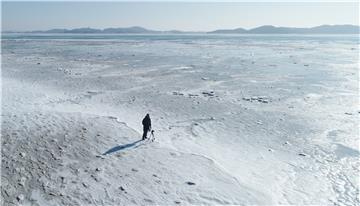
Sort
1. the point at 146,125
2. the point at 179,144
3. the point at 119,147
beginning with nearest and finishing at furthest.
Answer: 1. the point at 119,147
2. the point at 146,125
3. the point at 179,144

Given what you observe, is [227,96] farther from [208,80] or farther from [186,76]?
[186,76]

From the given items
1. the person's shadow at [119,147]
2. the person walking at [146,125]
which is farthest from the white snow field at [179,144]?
the person walking at [146,125]

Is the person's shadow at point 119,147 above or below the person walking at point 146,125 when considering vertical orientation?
below

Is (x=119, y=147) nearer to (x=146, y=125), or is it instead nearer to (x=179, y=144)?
(x=146, y=125)

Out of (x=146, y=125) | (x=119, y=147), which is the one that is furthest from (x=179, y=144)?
(x=119, y=147)

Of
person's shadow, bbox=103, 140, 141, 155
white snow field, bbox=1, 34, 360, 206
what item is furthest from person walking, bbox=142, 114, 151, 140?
person's shadow, bbox=103, 140, 141, 155

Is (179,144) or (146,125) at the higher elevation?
(146,125)

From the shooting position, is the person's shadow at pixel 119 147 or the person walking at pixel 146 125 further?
the person walking at pixel 146 125

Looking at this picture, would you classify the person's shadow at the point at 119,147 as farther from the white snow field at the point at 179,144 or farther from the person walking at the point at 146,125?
the person walking at the point at 146,125

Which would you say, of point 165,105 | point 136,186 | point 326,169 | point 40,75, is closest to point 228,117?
point 165,105
